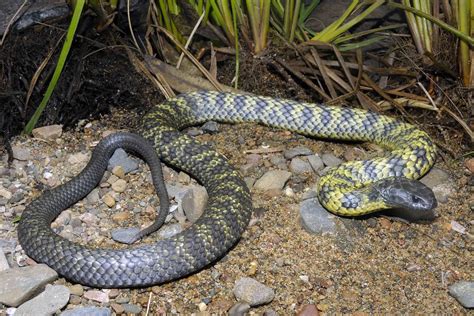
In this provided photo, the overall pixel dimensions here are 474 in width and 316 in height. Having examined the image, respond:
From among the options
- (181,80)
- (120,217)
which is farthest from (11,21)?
(120,217)

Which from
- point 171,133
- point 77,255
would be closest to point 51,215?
point 77,255

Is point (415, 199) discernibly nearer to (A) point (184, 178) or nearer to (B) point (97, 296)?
(A) point (184, 178)

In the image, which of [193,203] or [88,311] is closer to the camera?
[88,311]

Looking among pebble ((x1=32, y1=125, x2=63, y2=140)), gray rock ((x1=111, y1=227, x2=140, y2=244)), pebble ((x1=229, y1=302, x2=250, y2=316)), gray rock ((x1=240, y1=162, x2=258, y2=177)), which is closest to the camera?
pebble ((x1=229, y1=302, x2=250, y2=316))

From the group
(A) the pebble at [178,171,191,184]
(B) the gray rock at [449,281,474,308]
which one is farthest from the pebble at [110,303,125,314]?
(B) the gray rock at [449,281,474,308]

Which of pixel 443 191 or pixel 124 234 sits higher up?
pixel 124 234

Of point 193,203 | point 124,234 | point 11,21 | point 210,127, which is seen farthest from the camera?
point 210,127

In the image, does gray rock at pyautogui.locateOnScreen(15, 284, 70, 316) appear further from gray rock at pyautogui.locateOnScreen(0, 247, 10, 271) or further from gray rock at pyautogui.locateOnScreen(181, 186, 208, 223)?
gray rock at pyautogui.locateOnScreen(181, 186, 208, 223)
